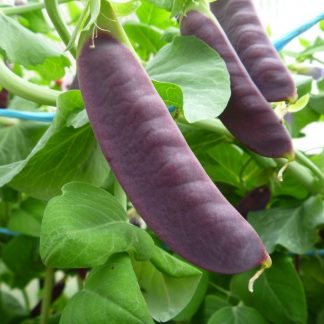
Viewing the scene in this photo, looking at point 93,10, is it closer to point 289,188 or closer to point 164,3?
point 164,3

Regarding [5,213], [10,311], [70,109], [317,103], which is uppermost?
[70,109]

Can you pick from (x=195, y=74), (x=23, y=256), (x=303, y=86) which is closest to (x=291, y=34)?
(x=303, y=86)

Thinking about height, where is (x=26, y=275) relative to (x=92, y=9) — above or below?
below

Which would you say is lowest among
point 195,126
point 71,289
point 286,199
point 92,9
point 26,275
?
point 71,289

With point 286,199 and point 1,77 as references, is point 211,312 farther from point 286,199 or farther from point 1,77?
point 1,77

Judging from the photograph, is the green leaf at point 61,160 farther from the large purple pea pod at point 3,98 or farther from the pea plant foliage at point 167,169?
the large purple pea pod at point 3,98

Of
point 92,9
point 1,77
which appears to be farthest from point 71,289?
point 92,9

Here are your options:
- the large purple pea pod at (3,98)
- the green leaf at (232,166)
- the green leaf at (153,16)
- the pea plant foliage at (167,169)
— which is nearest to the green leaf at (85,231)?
the pea plant foliage at (167,169)
